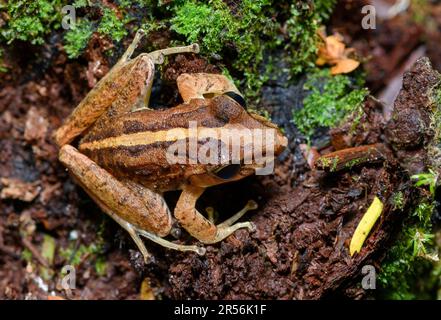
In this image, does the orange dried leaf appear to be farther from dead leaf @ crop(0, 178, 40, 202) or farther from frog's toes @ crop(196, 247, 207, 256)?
dead leaf @ crop(0, 178, 40, 202)

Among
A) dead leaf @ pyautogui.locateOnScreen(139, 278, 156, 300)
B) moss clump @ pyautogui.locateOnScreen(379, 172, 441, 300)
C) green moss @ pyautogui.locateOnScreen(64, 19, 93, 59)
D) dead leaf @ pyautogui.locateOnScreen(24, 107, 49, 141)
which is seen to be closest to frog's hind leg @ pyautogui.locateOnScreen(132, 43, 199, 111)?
green moss @ pyautogui.locateOnScreen(64, 19, 93, 59)

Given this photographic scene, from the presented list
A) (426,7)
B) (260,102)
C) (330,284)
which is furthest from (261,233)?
(426,7)

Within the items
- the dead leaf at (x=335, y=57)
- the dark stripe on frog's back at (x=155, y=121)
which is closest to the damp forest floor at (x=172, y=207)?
the dead leaf at (x=335, y=57)

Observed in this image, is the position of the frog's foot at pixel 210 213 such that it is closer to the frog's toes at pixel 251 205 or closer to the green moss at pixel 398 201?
the frog's toes at pixel 251 205

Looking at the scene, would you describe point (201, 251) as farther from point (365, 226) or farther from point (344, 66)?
point (344, 66)

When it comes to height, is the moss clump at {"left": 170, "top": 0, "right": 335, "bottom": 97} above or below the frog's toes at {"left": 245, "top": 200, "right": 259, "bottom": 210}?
above

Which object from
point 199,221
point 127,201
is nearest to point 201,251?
point 199,221

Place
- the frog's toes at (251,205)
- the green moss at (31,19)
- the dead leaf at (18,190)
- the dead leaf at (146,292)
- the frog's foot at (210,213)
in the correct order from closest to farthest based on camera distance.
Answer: the frog's toes at (251,205), the frog's foot at (210,213), the green moss at (31,19), the dead leaf at (146,292), the dead leaf at (18,190)
